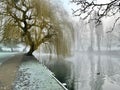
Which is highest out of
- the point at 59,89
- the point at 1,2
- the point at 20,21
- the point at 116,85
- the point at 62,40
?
the point at 1,2

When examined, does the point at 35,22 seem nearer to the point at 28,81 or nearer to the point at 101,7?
the point at 28,81

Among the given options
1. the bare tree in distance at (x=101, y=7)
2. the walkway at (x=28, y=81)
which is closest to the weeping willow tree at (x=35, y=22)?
the walkway at (x=28, y=81)

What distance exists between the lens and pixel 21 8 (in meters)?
19.8

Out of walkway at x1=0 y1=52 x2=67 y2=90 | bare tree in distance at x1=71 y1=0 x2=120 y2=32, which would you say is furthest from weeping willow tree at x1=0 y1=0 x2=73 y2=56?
bare tree in distance at x1=71 y1=0 x2=120 y2=32

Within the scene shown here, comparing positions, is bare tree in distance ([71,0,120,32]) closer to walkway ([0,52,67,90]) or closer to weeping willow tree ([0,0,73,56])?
walkway ([0,52,67,90])

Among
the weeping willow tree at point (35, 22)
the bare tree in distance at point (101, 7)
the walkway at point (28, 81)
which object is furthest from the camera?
the weeping willow tree at point (35, 22)

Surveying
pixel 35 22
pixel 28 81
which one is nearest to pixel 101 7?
pixel 28 81

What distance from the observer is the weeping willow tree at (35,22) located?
18906 millimetres

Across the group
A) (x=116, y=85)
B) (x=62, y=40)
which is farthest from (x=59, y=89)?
(x=62, y=40)

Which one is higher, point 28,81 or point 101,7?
point 101,7

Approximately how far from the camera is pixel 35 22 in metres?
19.9

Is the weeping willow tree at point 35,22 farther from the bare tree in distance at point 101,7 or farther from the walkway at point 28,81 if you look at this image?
the bare tree in distance at point 101,7

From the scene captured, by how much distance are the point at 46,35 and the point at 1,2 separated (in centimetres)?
469

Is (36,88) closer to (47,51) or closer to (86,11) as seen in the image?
(86,11)
